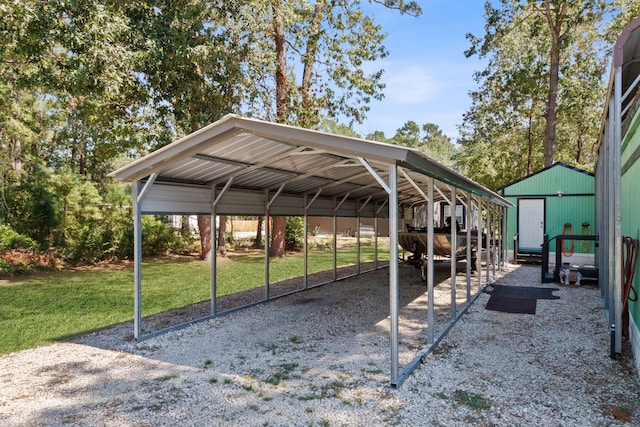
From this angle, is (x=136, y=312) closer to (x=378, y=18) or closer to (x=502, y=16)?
(x=378, y=18)

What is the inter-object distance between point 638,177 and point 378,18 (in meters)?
12.7

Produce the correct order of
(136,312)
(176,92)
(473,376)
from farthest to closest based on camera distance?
(176,92) < (136,312) < (473,376)

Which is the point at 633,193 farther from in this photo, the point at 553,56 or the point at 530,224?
the point at 553,56

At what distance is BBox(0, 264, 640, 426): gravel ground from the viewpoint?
11.4 ft

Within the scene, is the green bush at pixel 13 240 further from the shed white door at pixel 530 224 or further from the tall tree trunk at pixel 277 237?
the shed white door at pixel 530 224

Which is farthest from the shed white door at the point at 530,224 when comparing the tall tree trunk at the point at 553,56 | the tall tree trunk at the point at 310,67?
the tall tree trunk at the point at 310,67

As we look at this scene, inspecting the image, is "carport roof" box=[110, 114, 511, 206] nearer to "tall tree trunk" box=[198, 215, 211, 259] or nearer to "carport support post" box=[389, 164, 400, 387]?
"carport support post" box=[389, 164, 400, 387]

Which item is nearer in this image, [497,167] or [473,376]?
[473,376]

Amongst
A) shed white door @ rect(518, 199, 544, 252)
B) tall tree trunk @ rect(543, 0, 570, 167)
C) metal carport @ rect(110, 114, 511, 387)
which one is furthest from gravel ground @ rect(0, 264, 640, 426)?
tall tree trunk @ rect(543, 0, 570, 167)

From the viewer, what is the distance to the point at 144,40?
970cm

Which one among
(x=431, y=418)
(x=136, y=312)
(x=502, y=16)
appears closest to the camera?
(x=431, y=418)

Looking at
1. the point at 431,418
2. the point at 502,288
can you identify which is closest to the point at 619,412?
the point at 431,418

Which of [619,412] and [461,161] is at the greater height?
[461,161]

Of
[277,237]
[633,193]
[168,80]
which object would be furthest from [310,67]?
[633,193]
